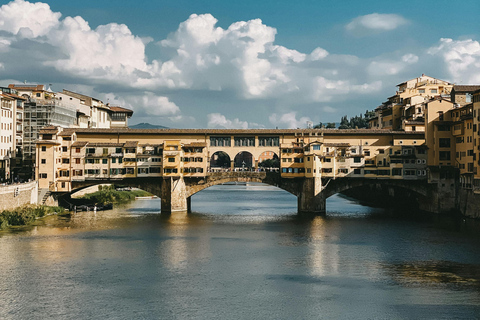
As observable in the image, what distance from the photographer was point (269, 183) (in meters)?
70.1

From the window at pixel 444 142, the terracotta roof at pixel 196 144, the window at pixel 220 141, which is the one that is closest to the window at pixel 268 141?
the window at pixel 220 141

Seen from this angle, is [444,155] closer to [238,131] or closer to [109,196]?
[238,131]

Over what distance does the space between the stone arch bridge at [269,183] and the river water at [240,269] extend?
757 cm

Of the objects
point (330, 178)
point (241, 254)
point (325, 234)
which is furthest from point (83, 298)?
point (330, 178)

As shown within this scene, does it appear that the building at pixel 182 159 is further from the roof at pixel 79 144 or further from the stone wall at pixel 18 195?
the stone wall at pixel 18 195

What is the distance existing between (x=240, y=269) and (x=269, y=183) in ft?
105

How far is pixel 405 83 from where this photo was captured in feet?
322

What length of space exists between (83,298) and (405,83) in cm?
7960

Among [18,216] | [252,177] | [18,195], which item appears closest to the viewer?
[18,216]

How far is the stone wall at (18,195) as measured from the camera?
57.2m

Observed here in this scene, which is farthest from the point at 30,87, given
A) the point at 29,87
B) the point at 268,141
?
the point at 268,141

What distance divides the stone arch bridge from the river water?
7.57 metres

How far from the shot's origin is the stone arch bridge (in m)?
68.9

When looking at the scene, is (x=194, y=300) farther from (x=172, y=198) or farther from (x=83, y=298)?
(x=172, y=198)
